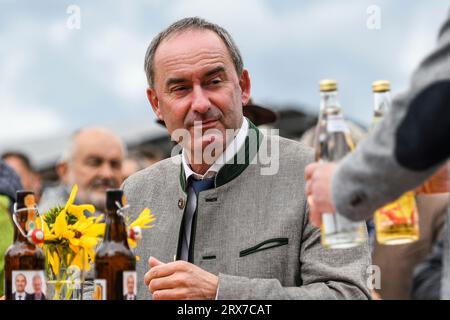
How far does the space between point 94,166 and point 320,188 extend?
507cm

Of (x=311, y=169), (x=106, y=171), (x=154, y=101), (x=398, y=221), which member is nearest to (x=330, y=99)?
(x=311, y=169)

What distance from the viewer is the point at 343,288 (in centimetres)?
353

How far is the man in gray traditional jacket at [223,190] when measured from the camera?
3674 millimetres

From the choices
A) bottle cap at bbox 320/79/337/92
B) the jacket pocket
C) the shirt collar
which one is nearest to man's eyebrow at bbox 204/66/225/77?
the shirt collar

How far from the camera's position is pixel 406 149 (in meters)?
2.32

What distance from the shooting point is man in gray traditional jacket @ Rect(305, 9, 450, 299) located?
2242 millimetres

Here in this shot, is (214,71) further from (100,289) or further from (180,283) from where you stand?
(100,289)

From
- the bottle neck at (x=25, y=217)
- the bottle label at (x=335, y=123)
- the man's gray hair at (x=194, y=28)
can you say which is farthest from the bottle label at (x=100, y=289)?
the man's gray hair at (x=194, y=28)

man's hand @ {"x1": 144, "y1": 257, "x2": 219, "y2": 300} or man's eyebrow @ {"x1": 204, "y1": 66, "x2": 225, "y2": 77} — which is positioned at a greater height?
man's eyebrow @ {"x1": 204, "y1": 66, "x2": 225, "y2": 77}

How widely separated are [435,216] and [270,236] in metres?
1.67

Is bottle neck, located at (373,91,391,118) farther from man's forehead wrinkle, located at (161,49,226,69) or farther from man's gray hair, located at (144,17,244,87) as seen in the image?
man's gray hair, located at (144,17,244,87)

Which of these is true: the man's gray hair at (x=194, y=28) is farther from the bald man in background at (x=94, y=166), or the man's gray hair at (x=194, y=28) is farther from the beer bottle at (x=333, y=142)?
the bald man in background at (x=94, y=166)

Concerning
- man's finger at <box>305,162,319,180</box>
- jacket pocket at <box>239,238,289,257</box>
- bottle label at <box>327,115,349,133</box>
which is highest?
bottle label at <box>327,115,349,133</box>
